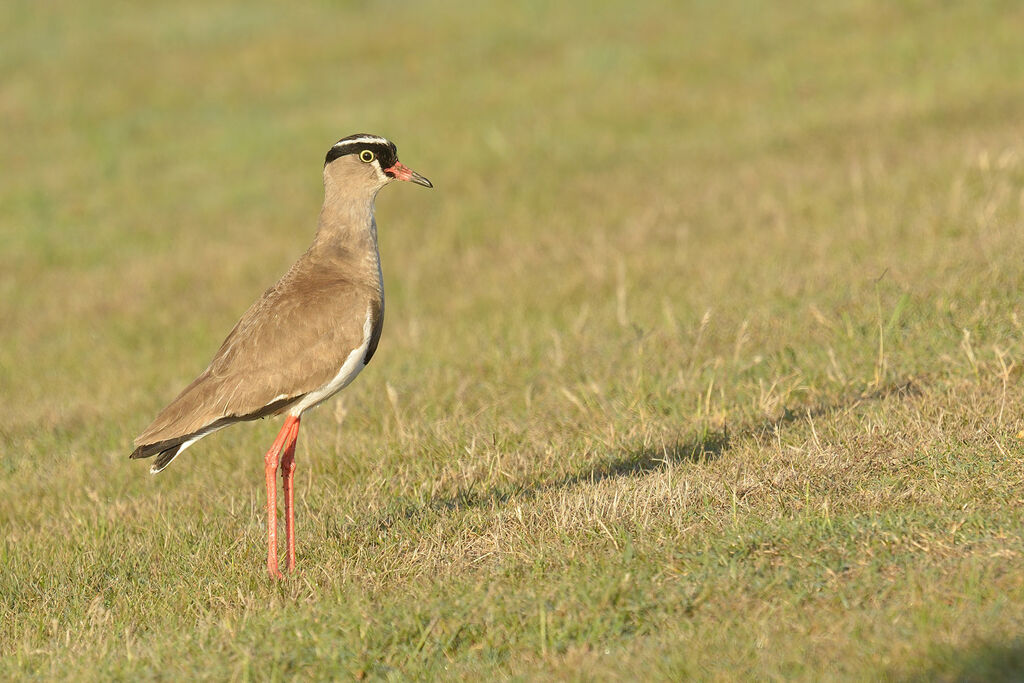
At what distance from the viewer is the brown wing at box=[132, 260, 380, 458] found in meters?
6.13

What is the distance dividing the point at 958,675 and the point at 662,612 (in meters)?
1.18

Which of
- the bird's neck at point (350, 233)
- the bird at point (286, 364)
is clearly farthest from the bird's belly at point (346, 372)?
the bird's neck at point (350, 233)

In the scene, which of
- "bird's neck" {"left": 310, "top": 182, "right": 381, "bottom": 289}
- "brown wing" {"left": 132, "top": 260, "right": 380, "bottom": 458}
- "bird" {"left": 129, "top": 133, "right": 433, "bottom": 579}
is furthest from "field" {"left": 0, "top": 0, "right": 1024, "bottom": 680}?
"bird's neck" {"left": 310, "top": 182, "right": 381, "bottom": 289}

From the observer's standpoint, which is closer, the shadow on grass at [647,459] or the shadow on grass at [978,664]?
the shadow on grass at [978,664]

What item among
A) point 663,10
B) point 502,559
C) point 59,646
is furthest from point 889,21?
point 59,646

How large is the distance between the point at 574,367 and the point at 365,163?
233 cm

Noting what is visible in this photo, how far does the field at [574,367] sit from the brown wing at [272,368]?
2.30ft

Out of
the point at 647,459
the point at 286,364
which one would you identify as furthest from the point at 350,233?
the point at 647,459

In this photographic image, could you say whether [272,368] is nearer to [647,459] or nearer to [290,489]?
[290,489]

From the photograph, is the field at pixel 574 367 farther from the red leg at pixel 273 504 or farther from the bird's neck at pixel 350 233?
the bird's neck at pixel 350 233

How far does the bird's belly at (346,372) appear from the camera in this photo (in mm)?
6176

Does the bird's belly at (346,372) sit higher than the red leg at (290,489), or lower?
higher

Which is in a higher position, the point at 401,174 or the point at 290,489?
the point at 401,174

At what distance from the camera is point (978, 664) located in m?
4.00
